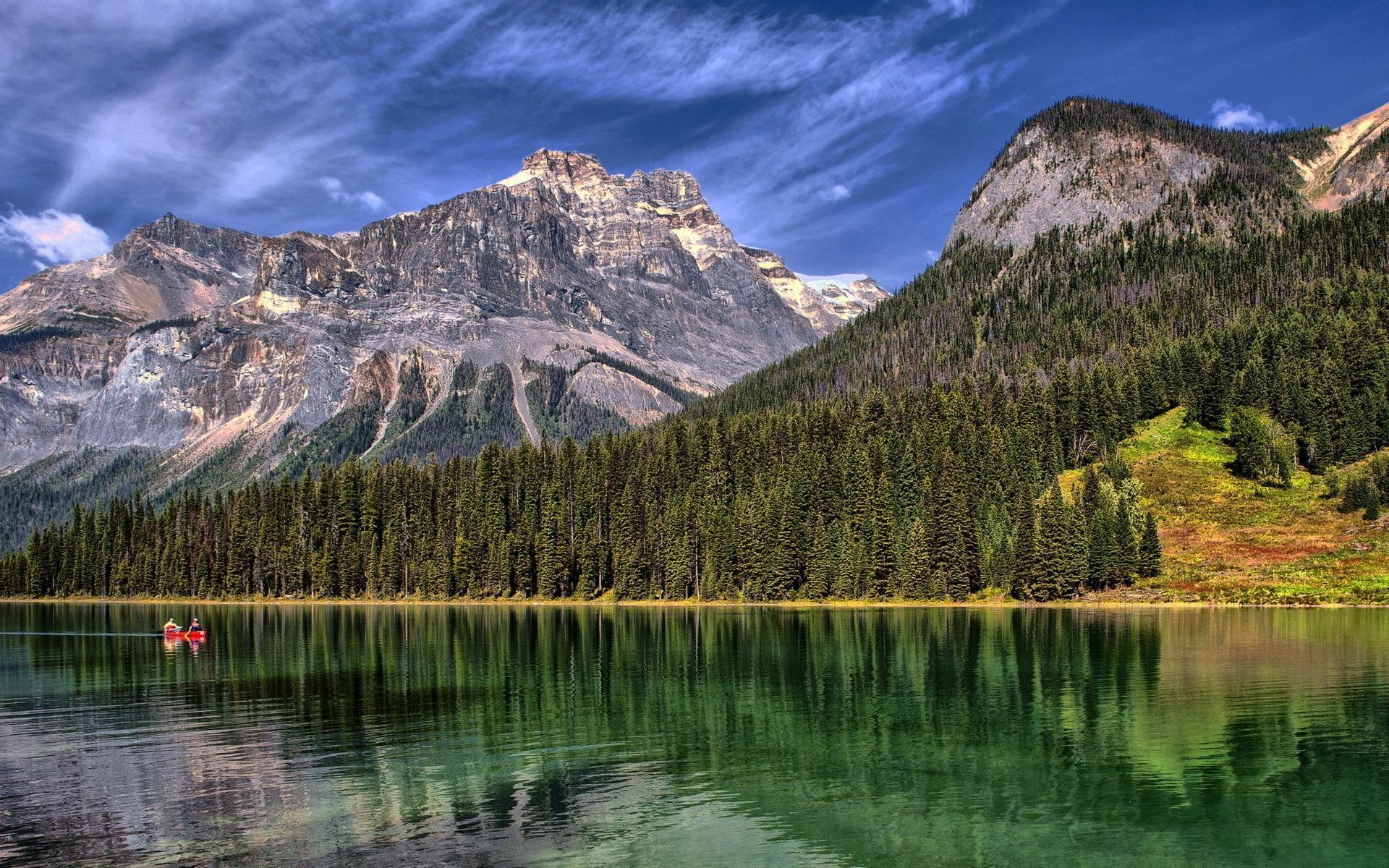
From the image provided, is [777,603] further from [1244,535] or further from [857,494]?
[1244,535]

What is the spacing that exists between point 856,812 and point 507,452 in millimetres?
167134

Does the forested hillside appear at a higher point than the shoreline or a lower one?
higher

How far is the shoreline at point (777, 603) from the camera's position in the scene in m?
114

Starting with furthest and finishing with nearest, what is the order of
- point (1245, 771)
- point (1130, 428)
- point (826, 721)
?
point (1130, 428) → point (826, 721) → point (1245, 771)

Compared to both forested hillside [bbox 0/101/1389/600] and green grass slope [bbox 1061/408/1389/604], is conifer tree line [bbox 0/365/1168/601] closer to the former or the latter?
forested hillside [bbox 0/101/1389/600]

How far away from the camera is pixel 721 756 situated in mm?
38094

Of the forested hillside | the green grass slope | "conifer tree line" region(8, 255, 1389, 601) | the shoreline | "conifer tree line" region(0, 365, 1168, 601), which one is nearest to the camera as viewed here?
the shoreline

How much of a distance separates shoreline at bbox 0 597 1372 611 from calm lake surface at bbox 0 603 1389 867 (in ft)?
134

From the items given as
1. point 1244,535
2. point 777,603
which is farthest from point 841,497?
point 1244,535

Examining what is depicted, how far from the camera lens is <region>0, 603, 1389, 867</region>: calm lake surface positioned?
2708 cm

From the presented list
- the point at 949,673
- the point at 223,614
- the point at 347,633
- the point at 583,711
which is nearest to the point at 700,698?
the point at 583,711

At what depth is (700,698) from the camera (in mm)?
52219

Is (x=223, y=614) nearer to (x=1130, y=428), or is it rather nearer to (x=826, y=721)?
(x=826, y=721)

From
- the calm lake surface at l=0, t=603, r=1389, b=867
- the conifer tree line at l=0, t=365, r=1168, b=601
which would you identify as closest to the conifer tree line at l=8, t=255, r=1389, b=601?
the conifer tree line at l=0, t=365, r=1168, b=601
